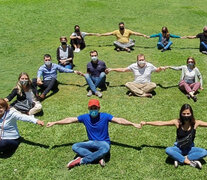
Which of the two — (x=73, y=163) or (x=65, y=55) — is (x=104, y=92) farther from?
(x=73, y=163)

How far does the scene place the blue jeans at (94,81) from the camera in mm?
11641

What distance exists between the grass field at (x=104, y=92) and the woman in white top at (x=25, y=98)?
0.49 meters

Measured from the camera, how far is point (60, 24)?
23172 mm

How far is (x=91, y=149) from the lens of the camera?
7.76m

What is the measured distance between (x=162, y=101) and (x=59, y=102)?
405cm

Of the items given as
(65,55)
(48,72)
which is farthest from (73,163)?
(65,55)

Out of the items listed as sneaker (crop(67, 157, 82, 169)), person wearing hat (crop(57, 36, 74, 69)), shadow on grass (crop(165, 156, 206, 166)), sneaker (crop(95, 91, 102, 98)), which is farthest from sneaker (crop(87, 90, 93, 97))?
shadow on grass (crop(165, 156, 206, 166))

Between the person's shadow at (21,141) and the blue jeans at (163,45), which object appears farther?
the blue jeans at (163,45)

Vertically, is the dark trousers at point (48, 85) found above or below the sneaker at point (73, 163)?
above

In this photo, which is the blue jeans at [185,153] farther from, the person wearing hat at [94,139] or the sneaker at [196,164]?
the person wearing hat at [94,139]

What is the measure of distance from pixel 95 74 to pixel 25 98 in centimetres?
315

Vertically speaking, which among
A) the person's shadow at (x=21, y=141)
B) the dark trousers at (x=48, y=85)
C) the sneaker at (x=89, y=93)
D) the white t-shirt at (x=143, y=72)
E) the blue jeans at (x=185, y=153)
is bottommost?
the person's shadow at (x=21, y=141)

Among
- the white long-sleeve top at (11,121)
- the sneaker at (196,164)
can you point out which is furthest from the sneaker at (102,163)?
the sneaker at (196,164)

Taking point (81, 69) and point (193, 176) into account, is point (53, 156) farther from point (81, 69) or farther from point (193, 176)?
point (81, 69)
